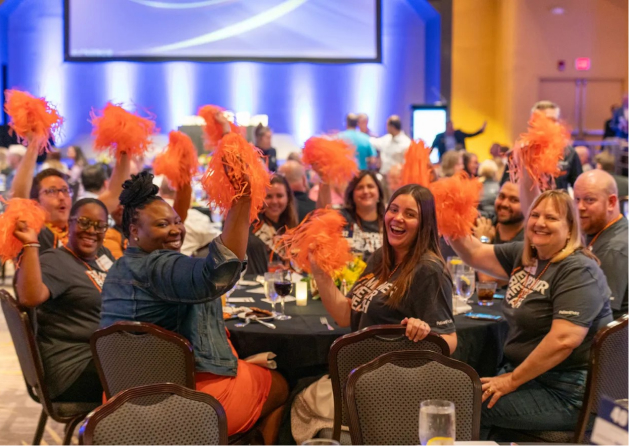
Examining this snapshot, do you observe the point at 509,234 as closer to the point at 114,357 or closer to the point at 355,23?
the point at 114,357

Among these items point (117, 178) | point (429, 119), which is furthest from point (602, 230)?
point (429, 119)

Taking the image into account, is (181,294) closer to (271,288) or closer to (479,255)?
(271,288)

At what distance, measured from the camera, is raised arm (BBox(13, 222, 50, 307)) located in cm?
323

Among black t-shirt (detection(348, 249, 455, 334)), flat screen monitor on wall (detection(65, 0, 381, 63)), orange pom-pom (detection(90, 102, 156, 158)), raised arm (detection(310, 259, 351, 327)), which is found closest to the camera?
black t-shirt (detection(348, 249, 455, 334))

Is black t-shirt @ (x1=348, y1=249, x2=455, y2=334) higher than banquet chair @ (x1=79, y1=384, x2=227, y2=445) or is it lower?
higher

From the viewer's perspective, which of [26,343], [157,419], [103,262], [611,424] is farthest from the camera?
[103,262]

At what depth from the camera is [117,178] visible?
430 cm

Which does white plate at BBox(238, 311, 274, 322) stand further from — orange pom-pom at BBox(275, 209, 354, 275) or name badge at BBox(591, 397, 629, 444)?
name badge at BBox(591, 397, 629, 444)

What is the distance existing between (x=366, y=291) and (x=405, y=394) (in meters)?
0.72

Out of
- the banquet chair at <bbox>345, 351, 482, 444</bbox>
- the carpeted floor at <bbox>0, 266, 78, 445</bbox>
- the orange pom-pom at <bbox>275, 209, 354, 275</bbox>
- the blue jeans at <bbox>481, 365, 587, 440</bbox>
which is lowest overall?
the carpeted floor at <bbox>0, 266, 78, 445</bbox>

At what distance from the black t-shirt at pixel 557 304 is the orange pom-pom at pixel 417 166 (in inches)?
42.8

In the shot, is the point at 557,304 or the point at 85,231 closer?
the point at 557,304

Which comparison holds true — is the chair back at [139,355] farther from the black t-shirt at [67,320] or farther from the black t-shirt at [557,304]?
the black t-shirt at [557,304]

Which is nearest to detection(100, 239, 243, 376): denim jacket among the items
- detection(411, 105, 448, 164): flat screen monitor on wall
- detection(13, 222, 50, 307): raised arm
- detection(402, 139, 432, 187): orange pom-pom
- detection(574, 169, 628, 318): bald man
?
detection(13, 222, 50, 307): raised arm
